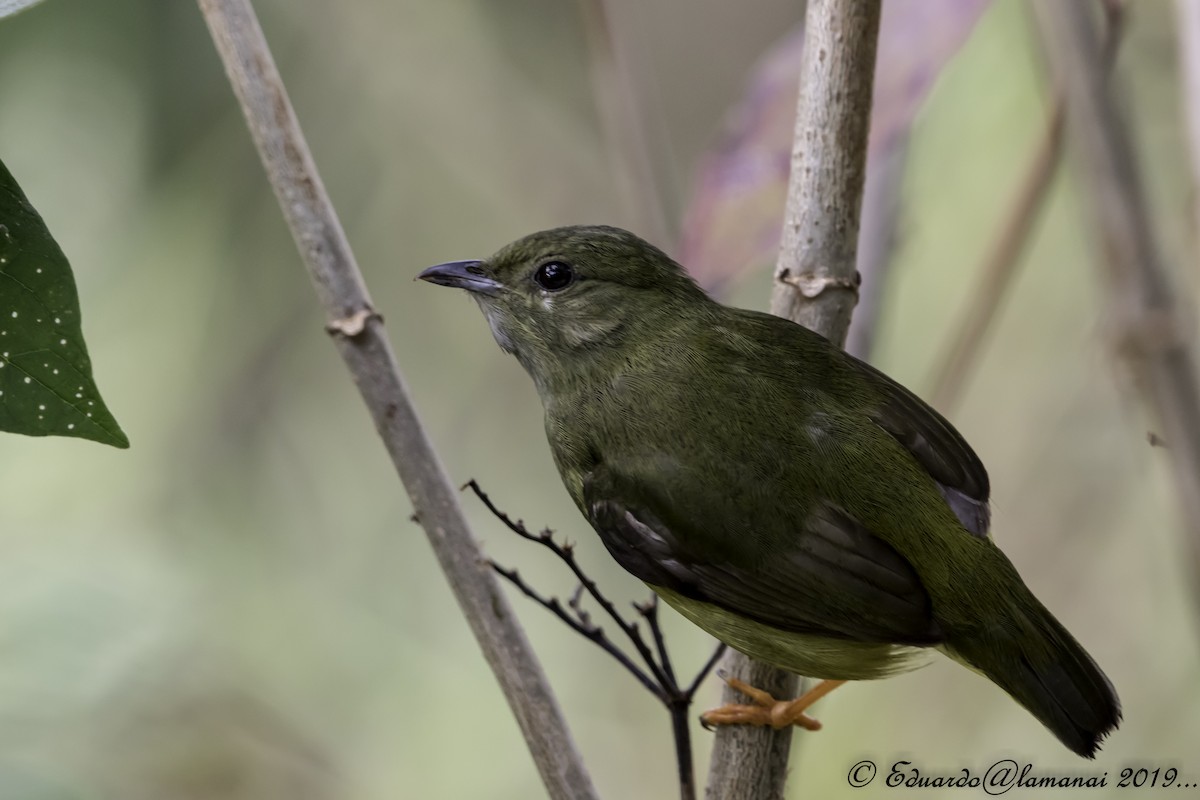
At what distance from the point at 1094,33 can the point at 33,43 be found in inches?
131

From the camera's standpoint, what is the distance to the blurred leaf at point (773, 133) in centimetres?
213

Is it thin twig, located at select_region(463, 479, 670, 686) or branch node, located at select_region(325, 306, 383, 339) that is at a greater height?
branch node, located at select_region(325, 306, 383, 339)

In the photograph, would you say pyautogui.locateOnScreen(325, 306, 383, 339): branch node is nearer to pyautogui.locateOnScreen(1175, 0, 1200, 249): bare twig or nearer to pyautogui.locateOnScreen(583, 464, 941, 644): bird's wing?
pyautogui.locateOnScreen(583, 464, 941, 644): bird's wing

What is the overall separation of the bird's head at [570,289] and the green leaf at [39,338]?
95cm

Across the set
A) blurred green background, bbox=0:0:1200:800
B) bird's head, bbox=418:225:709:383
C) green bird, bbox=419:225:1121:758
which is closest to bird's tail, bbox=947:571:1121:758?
green bird, bbox=419:225:1121:758

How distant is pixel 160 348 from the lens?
158 inches

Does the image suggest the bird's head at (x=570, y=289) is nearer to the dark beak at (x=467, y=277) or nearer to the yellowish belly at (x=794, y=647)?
the dark beak at (x=467, y=277)

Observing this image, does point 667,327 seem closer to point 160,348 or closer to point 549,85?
point 160,348

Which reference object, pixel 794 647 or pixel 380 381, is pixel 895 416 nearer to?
pixel 794 647

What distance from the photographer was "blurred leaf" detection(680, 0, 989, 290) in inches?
84.0

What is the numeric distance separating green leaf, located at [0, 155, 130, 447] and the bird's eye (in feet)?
3.53

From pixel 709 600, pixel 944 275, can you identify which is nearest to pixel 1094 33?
pixel 709 600

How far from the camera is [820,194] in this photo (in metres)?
1.98

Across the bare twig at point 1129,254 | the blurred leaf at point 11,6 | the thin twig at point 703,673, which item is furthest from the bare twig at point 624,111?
the blurred leaf at point 11,6
